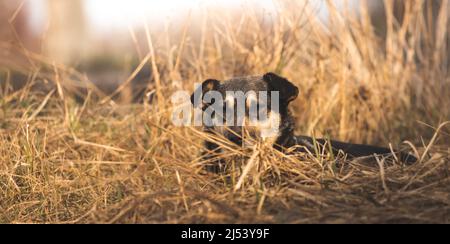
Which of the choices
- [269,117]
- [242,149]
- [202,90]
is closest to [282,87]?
[269,117]

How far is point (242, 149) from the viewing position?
4023 millimetres

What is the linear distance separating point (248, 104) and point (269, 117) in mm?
203

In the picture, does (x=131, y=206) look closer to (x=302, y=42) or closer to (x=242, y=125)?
(x=242, y=125)

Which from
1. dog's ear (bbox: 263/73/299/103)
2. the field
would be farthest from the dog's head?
the field

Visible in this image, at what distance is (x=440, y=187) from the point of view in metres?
3.62

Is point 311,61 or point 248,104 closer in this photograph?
point 248,104

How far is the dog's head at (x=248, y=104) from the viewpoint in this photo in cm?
448

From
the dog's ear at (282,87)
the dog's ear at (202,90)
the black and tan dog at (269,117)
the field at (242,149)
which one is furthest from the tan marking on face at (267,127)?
the dog's ear at (202,90)

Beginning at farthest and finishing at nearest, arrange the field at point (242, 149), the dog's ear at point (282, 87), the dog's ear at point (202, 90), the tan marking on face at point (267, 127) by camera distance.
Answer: the dog's ear at point (202, 90) → the dog's ear at point (282, 87) → the tan marking on face at point (267, 127) → the field at point (242, 149)

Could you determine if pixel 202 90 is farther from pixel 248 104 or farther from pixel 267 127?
pixel 267 127

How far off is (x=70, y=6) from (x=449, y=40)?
1409 centimetres

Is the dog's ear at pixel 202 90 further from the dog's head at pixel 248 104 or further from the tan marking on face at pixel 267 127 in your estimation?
the tan marking on face at pixel 267 127

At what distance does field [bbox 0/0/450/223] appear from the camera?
3.41m
